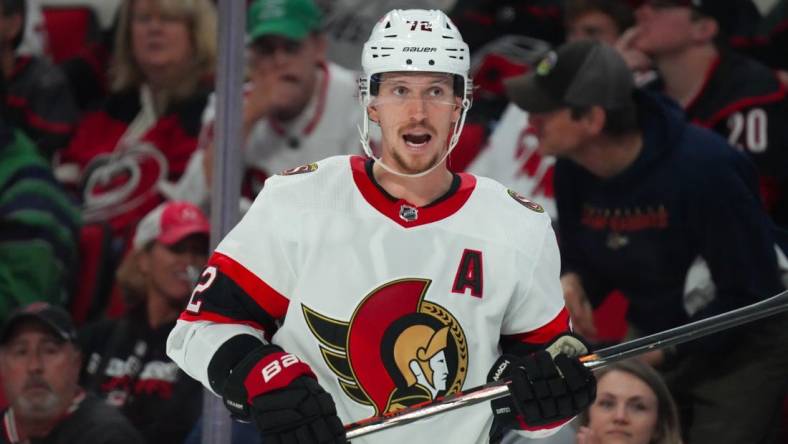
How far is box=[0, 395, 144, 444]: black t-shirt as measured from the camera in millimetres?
3598

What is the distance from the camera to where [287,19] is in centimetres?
432

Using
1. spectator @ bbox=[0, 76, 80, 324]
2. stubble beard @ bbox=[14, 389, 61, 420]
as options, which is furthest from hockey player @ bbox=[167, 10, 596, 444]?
spectator @ bbox=[0, 76, 80, 324]

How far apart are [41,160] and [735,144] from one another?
6.15 ft

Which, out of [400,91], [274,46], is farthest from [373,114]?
[274,46]

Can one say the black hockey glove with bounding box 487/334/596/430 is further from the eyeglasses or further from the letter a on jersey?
the eyeglasses

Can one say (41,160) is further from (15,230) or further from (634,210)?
(634,210)

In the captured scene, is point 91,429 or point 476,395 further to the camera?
point 91,429

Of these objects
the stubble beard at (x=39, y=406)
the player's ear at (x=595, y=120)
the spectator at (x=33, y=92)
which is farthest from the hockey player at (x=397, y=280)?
the spectator at (x=33, y=92)

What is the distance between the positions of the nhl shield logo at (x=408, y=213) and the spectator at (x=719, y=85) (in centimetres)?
143

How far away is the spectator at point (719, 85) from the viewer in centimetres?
384

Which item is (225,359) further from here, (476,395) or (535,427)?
(535,427)

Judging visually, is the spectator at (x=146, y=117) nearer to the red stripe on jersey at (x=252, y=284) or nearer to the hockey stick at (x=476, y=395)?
the red stripe on jersey at (x=252, y=284)

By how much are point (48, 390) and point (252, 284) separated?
4.60ft

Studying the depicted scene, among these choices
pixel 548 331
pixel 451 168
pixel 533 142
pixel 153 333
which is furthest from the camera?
pixel 533 142
